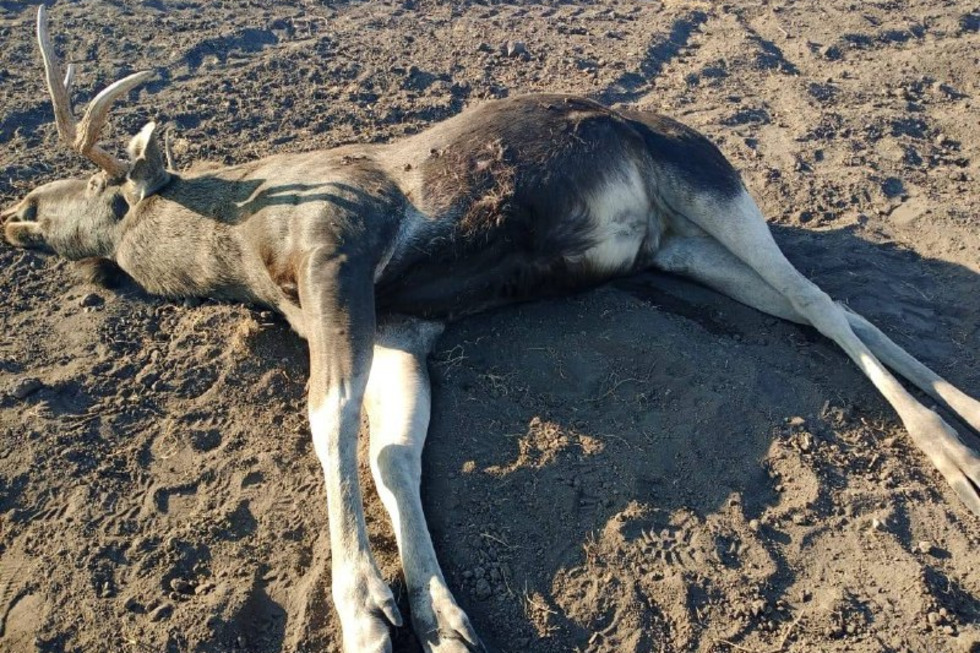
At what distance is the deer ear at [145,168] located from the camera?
194 inches

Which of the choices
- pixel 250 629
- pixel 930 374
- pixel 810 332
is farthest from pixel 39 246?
pixel 930 374

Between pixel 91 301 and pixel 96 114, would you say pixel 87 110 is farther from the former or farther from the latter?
pixel 91 301

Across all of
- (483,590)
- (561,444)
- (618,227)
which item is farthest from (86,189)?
(483,590)

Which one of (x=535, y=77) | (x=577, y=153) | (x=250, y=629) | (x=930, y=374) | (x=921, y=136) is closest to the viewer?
(x=250, y=629)

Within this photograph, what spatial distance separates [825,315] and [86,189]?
15.9 feet

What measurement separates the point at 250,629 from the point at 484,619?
1006 millimetres

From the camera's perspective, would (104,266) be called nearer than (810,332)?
No

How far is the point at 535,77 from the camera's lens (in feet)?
25.2

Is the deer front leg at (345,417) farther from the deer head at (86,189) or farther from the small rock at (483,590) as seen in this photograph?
the deer head at (86,189)

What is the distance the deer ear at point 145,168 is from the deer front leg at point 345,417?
151 centimetres

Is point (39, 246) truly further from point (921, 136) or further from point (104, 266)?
point (921, 136)

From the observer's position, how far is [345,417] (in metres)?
3.71

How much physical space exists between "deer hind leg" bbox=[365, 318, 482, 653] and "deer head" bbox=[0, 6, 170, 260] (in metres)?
1.91

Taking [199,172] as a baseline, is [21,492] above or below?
below
